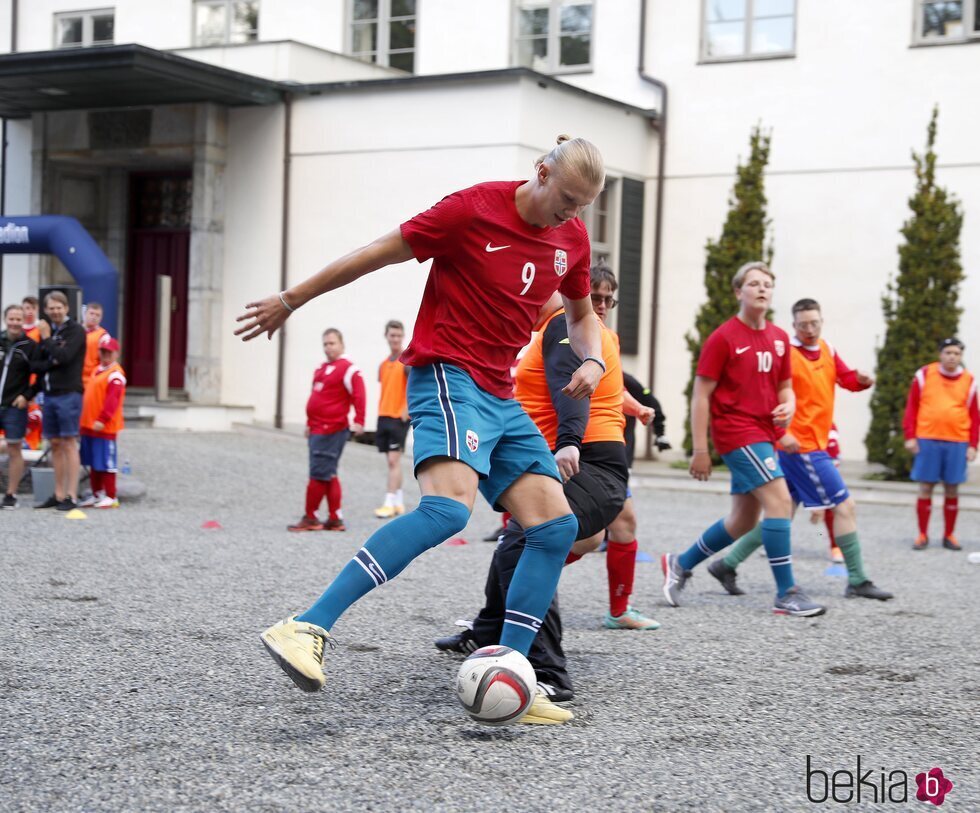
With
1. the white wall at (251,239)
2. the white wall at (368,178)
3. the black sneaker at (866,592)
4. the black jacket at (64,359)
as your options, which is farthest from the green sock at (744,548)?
the white wall at (251,239)

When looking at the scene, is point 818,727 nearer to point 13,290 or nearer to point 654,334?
point 654,334

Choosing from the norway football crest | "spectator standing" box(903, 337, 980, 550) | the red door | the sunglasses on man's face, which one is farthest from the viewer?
the red door

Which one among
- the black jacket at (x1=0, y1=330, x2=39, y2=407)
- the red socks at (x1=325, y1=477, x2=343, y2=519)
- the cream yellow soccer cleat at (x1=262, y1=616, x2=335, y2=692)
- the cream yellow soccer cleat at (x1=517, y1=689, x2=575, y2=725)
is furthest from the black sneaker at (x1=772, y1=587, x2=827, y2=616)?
the black jacket at (x1=0, y1=330, x2=39, y2=407)

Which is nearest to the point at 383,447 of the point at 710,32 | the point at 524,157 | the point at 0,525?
the point at 0,525

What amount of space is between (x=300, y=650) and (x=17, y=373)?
8797 mm

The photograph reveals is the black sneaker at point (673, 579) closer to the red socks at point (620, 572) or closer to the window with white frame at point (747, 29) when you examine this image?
the red socks at point (620, 572)

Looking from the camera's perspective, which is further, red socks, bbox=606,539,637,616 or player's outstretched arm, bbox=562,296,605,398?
red socks, bbox=606,539,637,616

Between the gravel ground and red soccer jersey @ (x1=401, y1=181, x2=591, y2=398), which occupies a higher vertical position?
red soccer jersey @ (x1=401, y1=181, x2=591, y2=398)

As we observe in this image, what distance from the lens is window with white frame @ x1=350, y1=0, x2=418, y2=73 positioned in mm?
21969

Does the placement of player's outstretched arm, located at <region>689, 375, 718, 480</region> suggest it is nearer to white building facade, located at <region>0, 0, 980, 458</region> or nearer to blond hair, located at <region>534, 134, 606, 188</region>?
blond hair, located at <region>534, 134, 606, 188</region>

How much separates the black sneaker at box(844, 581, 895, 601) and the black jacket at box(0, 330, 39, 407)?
7.36 m

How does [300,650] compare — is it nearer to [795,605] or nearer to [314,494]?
[795,605]

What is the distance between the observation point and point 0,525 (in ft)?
34.2

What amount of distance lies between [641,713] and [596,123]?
1591cm
